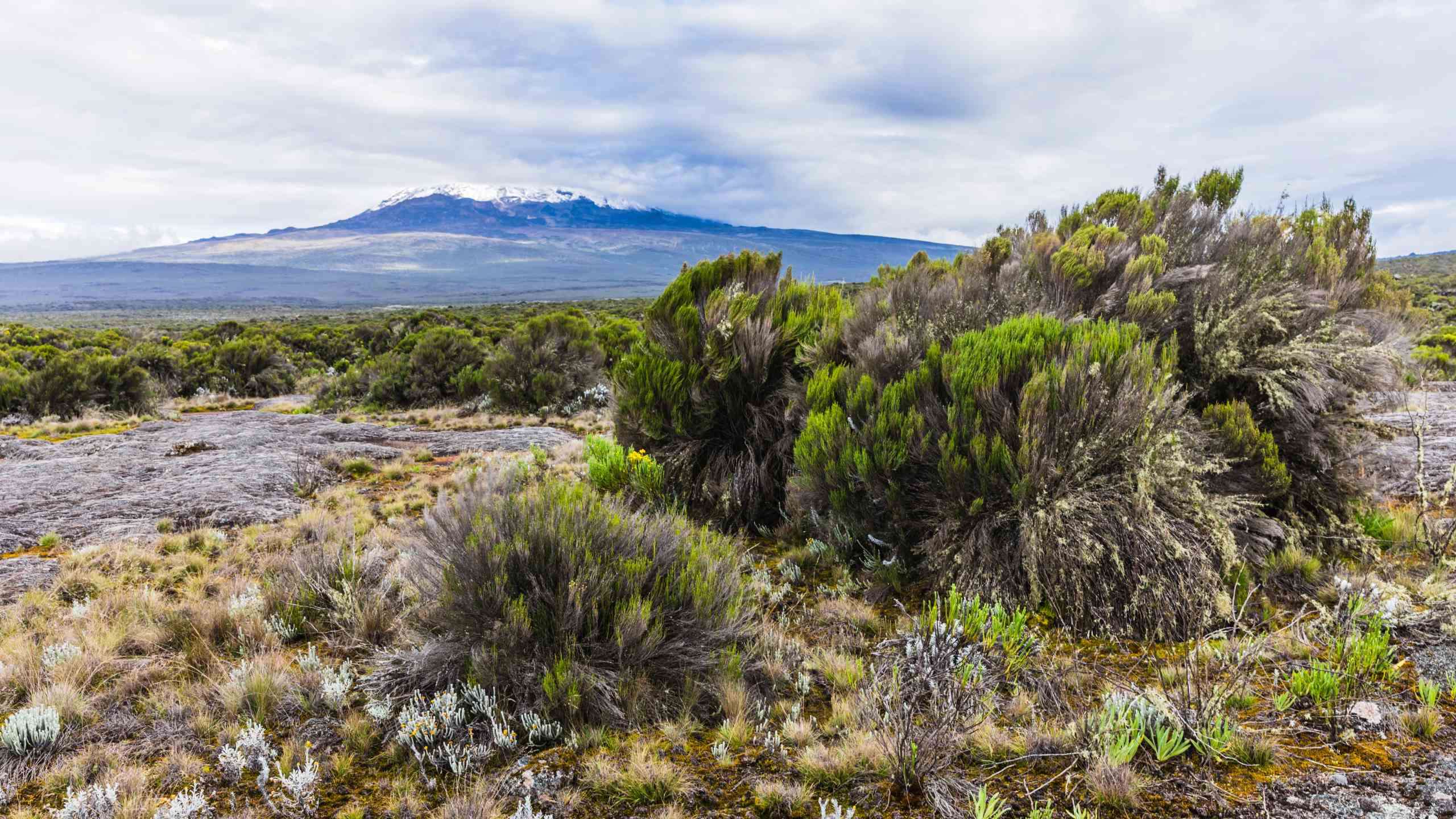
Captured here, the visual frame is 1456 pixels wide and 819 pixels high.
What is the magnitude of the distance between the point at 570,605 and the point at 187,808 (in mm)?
1417

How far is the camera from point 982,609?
3035 mm

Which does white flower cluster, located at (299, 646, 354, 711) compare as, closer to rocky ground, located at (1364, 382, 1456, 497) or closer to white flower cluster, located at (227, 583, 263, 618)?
white flower cluster, located at (227, 583, 263, 618)

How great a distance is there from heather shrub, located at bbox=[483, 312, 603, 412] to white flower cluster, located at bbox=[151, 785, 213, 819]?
12.2 meters

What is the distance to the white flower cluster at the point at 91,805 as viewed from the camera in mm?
2178

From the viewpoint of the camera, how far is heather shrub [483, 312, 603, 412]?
1462cm

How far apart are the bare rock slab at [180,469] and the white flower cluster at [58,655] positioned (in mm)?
2577

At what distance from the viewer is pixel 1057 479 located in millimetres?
3529

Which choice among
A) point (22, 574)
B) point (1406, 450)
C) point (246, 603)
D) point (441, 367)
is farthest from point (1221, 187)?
point (441, 367)

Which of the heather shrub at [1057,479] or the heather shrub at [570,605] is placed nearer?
the heather shrub at [570,605]

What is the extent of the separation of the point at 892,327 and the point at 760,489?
1678 mm

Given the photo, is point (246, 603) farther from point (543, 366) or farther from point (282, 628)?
point (543, 366)

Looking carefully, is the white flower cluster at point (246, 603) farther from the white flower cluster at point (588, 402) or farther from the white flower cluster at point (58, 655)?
the white flower cluster at point (588, 402)

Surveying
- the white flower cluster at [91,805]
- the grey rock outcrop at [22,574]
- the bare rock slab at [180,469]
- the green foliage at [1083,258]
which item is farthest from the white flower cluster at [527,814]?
the bare rock slab at [180,469]

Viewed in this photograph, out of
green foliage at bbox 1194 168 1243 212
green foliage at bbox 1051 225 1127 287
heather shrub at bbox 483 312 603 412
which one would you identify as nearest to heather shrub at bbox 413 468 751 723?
green foliage at bbox 1051 225 1127 287
